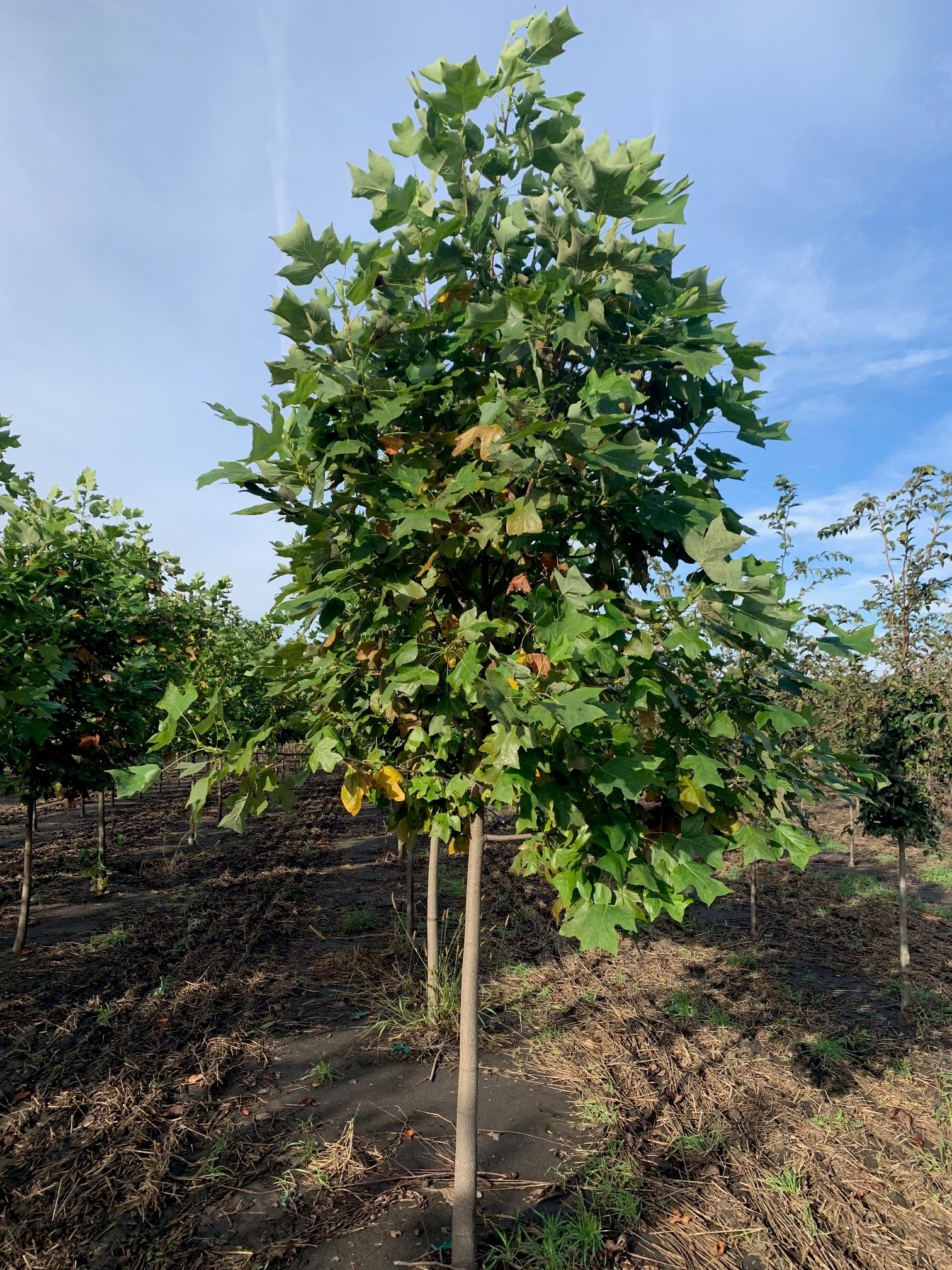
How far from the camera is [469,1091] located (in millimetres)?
2934

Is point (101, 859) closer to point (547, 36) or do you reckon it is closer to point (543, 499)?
point (543, 499)

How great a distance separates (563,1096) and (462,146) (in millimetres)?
5290

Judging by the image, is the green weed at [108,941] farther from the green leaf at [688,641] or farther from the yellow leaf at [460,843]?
the green leaf at [688,641]

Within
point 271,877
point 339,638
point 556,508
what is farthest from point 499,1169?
point 271,877

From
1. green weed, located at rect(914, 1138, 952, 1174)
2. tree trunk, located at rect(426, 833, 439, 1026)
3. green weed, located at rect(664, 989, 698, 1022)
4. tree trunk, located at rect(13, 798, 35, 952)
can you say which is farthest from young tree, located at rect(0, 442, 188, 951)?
green weed, located at rect(914, 1138, 952, 1174)

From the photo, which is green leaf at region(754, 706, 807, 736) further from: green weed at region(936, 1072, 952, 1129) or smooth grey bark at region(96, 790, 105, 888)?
smooth grey bark at region(96, 790, 105, 888)

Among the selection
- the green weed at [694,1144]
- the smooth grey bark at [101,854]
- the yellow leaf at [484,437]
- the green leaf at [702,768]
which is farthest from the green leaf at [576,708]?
the smooth grey bark at [101,854]

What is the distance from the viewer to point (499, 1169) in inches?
151

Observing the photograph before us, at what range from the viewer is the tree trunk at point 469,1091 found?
2857 millimetres

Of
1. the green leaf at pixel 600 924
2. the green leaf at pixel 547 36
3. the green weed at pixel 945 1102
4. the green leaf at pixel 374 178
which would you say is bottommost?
the green weed at pixel 945 1102

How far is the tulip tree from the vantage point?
1.86 meters

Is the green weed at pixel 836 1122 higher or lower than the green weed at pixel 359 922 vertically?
lower

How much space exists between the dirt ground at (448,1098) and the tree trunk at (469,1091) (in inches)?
13.7

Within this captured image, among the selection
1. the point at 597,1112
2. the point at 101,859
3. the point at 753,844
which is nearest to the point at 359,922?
the point at 597,1112
